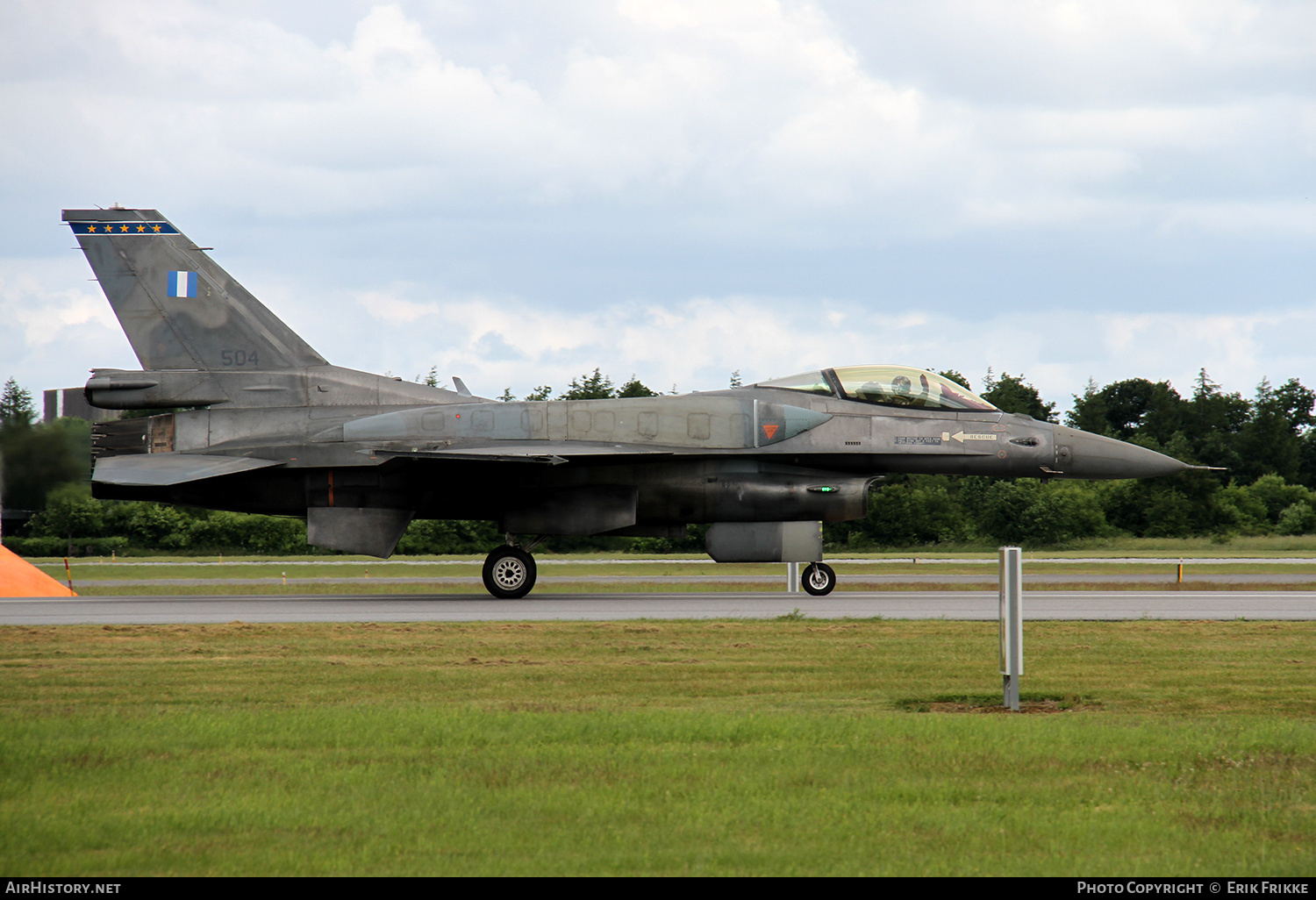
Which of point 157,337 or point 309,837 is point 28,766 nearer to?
point 309,837

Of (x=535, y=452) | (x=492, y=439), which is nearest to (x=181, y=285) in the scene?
(x=492, y=439)

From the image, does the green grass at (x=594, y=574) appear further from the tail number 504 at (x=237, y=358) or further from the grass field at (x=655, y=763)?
the grass field at (x=655, y=763)

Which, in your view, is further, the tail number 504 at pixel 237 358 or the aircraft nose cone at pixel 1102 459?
the aircraft nose cone at pixel 1102 459

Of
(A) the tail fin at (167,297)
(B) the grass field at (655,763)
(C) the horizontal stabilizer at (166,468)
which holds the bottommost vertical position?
(B) the grass field at (655,763)

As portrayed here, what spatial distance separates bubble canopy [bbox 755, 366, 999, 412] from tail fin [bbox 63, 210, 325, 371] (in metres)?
8.26

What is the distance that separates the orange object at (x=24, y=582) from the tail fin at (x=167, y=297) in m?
4.64

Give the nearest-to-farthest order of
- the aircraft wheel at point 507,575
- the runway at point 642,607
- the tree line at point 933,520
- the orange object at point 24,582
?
1. the runway at point 642,607
2. the aircraft wheel at point 507,575
3. the orange object at point 24,582
4. the tree line at point 933,520

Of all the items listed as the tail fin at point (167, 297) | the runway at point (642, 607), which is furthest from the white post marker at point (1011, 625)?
the tail fin at point (167, 297)

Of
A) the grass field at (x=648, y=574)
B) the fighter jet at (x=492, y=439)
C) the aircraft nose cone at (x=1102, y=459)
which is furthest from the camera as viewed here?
the grass field at (x=648, y=574)

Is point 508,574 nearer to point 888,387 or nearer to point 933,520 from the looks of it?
point 888,387

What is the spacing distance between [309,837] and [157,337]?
1512 centimetres

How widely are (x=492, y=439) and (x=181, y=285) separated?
558 centimetres

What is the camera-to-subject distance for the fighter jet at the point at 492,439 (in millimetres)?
17344

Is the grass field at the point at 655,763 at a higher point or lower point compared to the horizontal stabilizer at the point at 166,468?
lower
